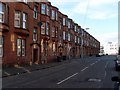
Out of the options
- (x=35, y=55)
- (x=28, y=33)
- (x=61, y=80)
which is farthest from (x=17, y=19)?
(x=61, y=80)

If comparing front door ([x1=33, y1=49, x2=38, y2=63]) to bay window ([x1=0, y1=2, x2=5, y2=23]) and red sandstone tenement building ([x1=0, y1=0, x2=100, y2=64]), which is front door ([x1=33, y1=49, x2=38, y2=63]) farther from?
bay window ([x1=0, y1=2, x2=5, y2=23])

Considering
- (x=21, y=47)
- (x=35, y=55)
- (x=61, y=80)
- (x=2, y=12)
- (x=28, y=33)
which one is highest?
(x=2, y=12)

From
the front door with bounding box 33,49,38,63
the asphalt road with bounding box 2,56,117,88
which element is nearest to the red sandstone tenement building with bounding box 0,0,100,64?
the front door with bounding box 33,49,38,63

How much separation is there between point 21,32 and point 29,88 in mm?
20959

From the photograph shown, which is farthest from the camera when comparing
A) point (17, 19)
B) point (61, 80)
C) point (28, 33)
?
point (28, 33)

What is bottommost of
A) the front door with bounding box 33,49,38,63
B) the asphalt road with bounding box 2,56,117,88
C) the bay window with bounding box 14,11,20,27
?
the asphalt road with bounding box 2,56,117,88

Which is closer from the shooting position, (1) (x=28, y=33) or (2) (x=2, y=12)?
(2) (x=2, y=12)

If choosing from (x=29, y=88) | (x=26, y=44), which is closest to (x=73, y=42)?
(x=26, y=44)

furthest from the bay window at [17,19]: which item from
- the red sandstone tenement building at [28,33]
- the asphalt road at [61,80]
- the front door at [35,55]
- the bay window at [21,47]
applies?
the asphalt road at [61,80]

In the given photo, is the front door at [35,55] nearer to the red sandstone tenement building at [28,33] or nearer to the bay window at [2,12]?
the red sandstone tenement building at [28,33]

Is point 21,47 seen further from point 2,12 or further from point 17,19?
point 2,12

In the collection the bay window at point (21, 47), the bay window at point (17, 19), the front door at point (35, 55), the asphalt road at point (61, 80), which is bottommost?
the asphalt road at point (61, 80)

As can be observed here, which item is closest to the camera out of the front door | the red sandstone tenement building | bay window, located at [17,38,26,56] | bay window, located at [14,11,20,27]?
the red sandstone tenement building

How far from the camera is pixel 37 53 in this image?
45.5 m
